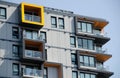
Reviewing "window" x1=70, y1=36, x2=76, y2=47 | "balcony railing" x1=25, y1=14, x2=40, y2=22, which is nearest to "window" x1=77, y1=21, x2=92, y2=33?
"window" x1=70, y1=36, x2=76, y2=47

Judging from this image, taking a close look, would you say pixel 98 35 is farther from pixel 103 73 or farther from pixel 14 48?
pixel 14 48

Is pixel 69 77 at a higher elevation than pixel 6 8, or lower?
lower

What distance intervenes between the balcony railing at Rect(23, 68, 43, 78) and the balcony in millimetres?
8118

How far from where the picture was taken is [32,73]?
411 feet

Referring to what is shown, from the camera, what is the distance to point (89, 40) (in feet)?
440

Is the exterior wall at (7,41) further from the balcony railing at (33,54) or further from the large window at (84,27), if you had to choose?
the large window at (84,27)

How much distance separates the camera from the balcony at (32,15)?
420 feet

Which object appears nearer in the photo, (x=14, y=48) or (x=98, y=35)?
(x=14, y=48)

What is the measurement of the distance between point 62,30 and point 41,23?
16.6 feet

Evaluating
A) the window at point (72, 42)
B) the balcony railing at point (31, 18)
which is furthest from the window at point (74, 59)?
the balcony railing at point (31, 18)

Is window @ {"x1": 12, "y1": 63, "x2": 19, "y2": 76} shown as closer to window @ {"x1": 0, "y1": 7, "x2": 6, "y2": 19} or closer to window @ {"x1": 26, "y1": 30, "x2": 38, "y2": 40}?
window @ {"x1": 26, "y1": 30, "x2": 38, "y2": 40}

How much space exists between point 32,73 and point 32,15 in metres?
10.9

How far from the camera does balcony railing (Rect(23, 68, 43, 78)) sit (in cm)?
12462

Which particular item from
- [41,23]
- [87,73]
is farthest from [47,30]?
[87,73]
